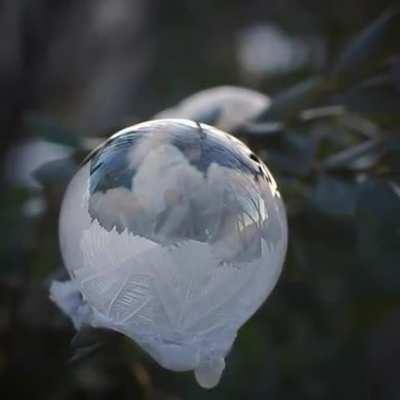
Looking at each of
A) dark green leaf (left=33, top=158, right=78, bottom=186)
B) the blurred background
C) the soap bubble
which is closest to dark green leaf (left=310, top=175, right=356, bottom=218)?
the blurred background

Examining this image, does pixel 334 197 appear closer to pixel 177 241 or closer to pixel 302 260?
Answer: pixel 302 260

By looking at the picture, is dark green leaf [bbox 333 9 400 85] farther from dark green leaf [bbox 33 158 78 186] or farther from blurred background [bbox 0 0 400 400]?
dark green leaf [bbox 33 158 78 186]

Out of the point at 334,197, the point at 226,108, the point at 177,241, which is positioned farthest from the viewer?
the point at 226,108

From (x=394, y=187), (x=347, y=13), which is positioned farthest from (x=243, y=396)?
(x=347, y=13)

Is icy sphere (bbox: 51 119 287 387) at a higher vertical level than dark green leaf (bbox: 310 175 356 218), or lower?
higher

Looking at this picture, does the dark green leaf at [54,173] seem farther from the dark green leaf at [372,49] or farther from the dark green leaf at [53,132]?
the dark green leaf at [372,49]

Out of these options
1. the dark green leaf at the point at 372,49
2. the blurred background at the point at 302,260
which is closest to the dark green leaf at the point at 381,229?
the blurred background at the point at 302,260

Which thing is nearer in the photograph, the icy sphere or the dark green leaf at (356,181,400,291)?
the icy sphere

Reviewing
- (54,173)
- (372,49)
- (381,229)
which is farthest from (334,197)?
(54,173)

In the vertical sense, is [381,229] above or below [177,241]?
below
